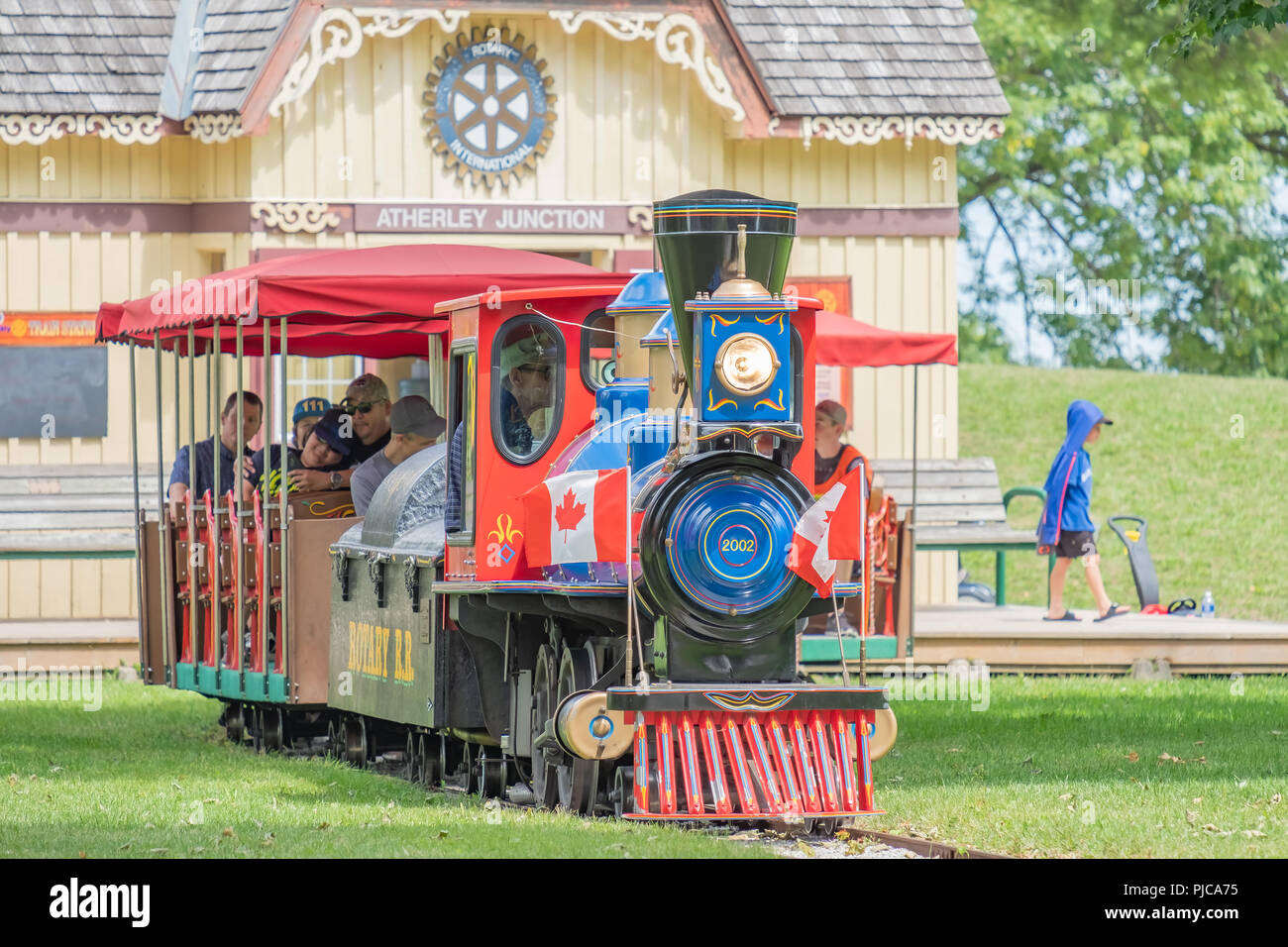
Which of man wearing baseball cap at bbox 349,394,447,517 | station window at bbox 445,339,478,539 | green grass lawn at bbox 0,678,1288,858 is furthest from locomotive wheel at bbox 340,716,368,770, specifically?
station window at bbox 445,339,478,539

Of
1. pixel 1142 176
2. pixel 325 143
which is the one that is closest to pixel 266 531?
pixel 325 143

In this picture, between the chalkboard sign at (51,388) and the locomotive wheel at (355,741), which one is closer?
the locomotive wheel at (355,741)

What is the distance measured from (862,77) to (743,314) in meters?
10.1

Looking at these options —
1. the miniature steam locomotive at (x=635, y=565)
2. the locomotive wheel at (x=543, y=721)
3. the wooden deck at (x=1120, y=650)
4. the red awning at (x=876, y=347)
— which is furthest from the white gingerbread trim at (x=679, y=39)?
the locomotive wheel at (x=543, y=721)

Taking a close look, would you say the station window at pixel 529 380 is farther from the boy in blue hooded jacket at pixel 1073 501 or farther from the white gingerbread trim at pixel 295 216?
the boy in blue hooded jacket at pixel 1073 501

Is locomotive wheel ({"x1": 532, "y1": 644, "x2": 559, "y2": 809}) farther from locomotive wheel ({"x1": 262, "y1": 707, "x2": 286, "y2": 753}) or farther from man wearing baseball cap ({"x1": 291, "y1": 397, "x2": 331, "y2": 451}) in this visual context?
man wearing baseball cap ({"x1": 291, "y1": 397, "x2": 331, "y2": 451})

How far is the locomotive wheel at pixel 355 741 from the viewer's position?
1319cm

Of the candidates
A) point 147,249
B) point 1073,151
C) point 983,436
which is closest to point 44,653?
point 147,249

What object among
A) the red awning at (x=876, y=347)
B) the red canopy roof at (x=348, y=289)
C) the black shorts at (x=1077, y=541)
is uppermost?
the red canopy roof at (x=348, y=289)

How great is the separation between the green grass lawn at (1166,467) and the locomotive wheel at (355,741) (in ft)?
39.8

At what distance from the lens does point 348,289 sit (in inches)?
493

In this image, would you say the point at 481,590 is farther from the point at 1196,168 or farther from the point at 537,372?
the point at 1196,168

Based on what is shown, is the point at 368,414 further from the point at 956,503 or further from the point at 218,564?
the point at 956,503

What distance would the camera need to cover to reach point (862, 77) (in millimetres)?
19438
